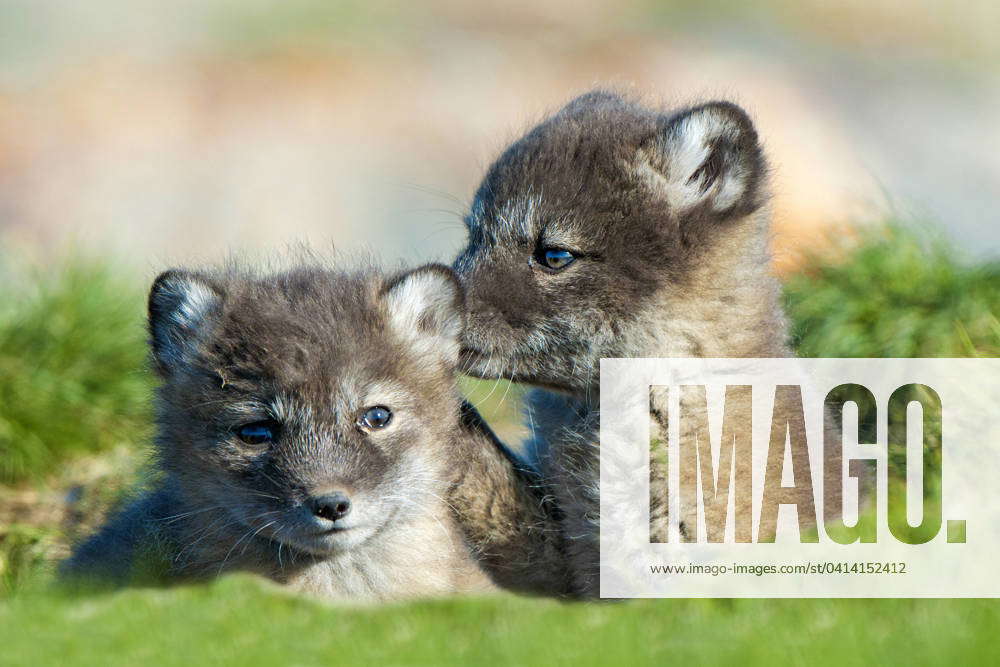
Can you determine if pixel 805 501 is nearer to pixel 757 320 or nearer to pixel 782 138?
pixel 757 320

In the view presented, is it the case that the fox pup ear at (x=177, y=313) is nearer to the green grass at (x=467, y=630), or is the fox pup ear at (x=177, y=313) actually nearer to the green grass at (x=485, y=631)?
the green grass at (x=467, y=630)

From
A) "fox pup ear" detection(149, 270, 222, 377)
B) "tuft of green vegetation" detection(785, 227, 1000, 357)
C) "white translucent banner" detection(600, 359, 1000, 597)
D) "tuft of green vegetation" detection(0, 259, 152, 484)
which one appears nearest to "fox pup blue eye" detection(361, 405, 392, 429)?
"fox pup ear" detection(149, 270, 222, 377)

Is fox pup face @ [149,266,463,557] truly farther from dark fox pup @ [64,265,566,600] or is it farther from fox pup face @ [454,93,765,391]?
fox pup face @ [454,93,765,391]

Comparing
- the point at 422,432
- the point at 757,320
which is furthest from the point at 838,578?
the point at 422,432

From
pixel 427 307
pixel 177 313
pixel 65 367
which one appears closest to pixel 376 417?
pixel 427 307

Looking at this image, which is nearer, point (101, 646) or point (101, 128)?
point (101, 646)
